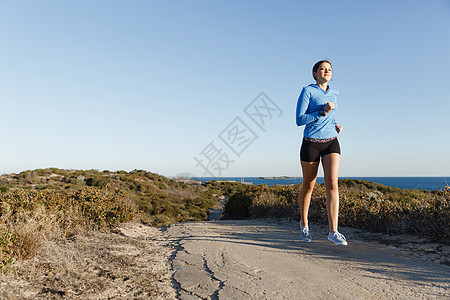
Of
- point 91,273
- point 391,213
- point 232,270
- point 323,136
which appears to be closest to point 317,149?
point 323,136

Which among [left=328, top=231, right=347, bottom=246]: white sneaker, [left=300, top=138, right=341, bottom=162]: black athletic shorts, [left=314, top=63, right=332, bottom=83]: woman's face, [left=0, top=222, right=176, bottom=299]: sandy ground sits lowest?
[left=0, top=222, right=176, bottom=299]: sandy ground

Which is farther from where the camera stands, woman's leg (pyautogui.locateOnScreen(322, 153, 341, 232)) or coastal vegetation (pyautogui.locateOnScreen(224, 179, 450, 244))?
coastal vegetation (pyautogui.locateOnScreen(224, 179, 450, 244))

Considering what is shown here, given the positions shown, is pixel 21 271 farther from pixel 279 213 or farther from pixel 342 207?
pixel 279 213

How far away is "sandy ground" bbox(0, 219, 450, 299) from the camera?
2385 mm

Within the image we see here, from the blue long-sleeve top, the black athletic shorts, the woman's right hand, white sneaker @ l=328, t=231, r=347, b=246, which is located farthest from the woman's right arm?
white sneaker @ l=328, t=231, r=347, b=246

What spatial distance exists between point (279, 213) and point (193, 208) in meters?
9.51

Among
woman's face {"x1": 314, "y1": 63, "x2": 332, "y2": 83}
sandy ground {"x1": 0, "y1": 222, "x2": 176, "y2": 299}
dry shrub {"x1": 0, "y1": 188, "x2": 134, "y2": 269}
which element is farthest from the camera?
woman's face {"x1": 314, "y1": 63, "x2": 332, "y2": 83}

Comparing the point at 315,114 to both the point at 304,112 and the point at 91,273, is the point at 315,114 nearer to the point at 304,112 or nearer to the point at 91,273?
the point at 304,112

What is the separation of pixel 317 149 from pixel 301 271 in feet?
5.25

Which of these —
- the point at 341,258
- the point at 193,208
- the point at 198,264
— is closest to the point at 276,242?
the point at 341,258

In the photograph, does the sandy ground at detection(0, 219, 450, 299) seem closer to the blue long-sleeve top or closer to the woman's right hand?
the blue long-sleeve top

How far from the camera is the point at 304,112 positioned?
3852 mm

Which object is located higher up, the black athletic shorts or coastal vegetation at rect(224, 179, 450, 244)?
the black athletic shorts

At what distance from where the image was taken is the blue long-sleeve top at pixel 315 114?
3.81 metres
